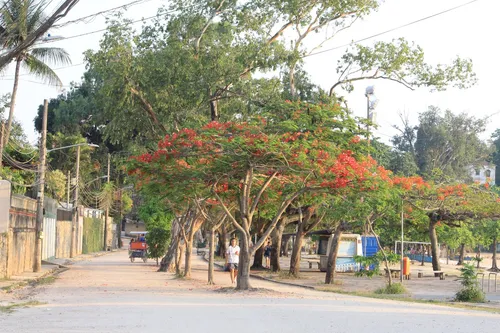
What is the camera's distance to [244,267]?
23094 millimetres

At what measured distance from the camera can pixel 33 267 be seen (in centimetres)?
3319

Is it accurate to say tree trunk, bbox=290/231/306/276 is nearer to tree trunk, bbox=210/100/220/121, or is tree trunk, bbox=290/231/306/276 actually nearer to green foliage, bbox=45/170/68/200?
tree trunk, bbox=210/100/220/121

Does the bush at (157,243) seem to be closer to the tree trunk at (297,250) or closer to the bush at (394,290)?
the tree trunk at (297,250)

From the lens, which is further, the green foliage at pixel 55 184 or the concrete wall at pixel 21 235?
the green foliage at pixel 55 184

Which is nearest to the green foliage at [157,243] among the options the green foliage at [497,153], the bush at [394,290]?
the bush at [394,290]

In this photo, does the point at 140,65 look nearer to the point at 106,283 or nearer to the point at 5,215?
the point at 106,283

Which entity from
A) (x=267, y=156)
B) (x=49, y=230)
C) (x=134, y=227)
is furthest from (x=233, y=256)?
(x=134, y=227)

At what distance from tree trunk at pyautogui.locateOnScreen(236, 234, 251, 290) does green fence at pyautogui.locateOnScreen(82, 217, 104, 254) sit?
41.3 m

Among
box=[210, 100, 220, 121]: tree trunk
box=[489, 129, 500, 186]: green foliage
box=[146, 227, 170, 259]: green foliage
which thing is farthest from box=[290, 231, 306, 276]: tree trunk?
box=[489, 129, 500, 186]: green foliage

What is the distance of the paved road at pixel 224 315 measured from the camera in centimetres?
1326

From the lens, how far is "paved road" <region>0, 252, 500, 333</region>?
13.3 meters

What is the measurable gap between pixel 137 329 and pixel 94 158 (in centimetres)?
5849

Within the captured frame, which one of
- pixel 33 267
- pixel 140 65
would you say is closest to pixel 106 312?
pixel 140 65

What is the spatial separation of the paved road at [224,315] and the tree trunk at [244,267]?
1.01m
